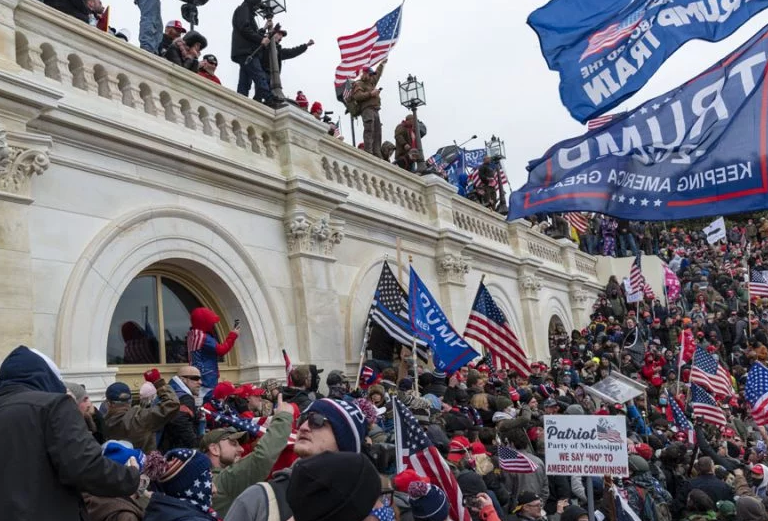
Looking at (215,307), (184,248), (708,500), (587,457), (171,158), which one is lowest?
(708,500)

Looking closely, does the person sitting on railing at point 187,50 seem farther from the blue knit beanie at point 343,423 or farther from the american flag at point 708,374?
the american flag at point 708,374

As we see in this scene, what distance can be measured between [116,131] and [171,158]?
0.86m

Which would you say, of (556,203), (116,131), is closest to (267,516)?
(556,203)

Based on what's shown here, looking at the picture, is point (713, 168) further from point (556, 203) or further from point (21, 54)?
point (21, 54)

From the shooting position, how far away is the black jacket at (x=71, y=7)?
8797mm

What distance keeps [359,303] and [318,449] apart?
9.19 meters

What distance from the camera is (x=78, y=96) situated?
7973 mm

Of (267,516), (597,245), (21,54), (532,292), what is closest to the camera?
(267,516)

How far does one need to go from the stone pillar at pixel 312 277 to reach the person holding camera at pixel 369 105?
398 cm

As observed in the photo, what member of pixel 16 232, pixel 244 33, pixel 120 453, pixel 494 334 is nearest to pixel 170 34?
pixel 244 33

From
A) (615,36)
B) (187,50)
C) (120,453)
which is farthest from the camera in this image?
(187,50)

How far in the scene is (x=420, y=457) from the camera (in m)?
4.96

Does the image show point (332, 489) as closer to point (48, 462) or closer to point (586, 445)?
point (48, 462)

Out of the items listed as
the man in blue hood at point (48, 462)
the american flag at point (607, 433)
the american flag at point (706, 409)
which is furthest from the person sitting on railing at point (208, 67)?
the american flag at point (706, 409)
